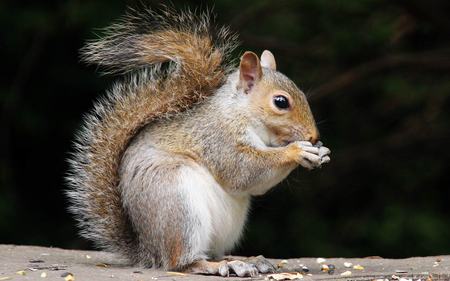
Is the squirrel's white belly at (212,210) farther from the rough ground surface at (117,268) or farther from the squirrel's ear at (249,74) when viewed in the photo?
the squirrel's ear at (249,74)

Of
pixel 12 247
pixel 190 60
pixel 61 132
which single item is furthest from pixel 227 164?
pixel 61 132

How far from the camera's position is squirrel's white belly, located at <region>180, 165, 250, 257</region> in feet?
11.1

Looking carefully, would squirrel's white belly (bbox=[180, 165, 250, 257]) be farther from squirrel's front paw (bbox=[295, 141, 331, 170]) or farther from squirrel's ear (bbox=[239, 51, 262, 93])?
squirrel's ear (bbox=[239, 51, 262, 93])

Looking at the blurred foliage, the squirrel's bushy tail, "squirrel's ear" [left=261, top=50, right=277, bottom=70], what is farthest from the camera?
the blurred foliage

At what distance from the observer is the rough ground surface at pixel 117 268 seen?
3.23 m

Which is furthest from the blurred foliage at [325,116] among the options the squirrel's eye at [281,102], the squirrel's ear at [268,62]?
the squirrel's eye at [281,102]

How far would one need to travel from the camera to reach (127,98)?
12.2 feet

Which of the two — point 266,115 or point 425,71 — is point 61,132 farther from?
point 266,115

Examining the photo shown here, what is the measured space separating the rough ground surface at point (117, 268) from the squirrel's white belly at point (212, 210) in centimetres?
19

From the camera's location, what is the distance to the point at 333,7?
5852mm

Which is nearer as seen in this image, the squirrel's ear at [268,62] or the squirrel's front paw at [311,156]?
the squirrel's front paw at [311,156]

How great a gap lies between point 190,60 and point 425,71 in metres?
2.55

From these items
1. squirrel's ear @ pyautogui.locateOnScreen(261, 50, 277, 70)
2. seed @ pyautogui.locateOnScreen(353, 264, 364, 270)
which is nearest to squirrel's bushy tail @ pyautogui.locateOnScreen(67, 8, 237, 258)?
squirrel's ear @ pyautogui.locateOnScreen(261, 50, 277, 70)

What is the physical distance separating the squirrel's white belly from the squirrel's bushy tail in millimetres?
319
